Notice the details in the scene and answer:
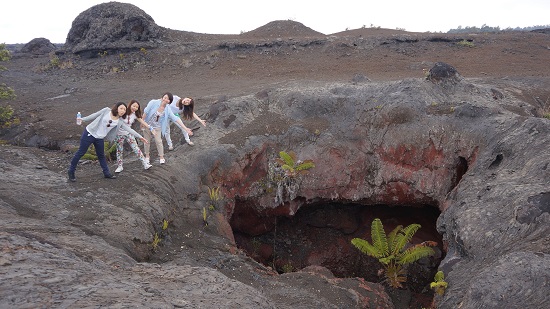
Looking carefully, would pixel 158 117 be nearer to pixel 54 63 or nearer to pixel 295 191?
pixel 295 191

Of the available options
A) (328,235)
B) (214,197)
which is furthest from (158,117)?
(328,235)

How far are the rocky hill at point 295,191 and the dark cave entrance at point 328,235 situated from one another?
0.14 ft

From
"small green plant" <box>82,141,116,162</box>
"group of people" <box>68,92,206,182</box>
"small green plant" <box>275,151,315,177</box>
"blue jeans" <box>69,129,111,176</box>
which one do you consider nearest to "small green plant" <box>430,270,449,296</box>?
"small green plant" <box>275,151,315,177</box>

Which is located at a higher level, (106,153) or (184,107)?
(184,107)

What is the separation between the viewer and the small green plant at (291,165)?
10.5 m

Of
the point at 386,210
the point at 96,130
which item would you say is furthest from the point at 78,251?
the point at 386,210

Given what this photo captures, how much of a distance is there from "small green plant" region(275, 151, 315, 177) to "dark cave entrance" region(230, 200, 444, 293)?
1376 mm

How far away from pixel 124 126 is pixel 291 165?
4313mm

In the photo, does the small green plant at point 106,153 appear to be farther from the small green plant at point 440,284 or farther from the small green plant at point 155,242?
the small green plant at point 440,284

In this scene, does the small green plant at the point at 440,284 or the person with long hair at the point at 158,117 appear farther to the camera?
the person with long hair at the point at 158,117

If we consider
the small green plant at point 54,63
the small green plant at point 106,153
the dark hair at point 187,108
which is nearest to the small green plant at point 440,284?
the dark hair at point 187,108

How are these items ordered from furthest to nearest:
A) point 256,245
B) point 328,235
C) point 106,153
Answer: point 328,235 < point 256,245 < point 106,153

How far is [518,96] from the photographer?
536 inches

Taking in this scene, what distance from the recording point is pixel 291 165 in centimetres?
1062
